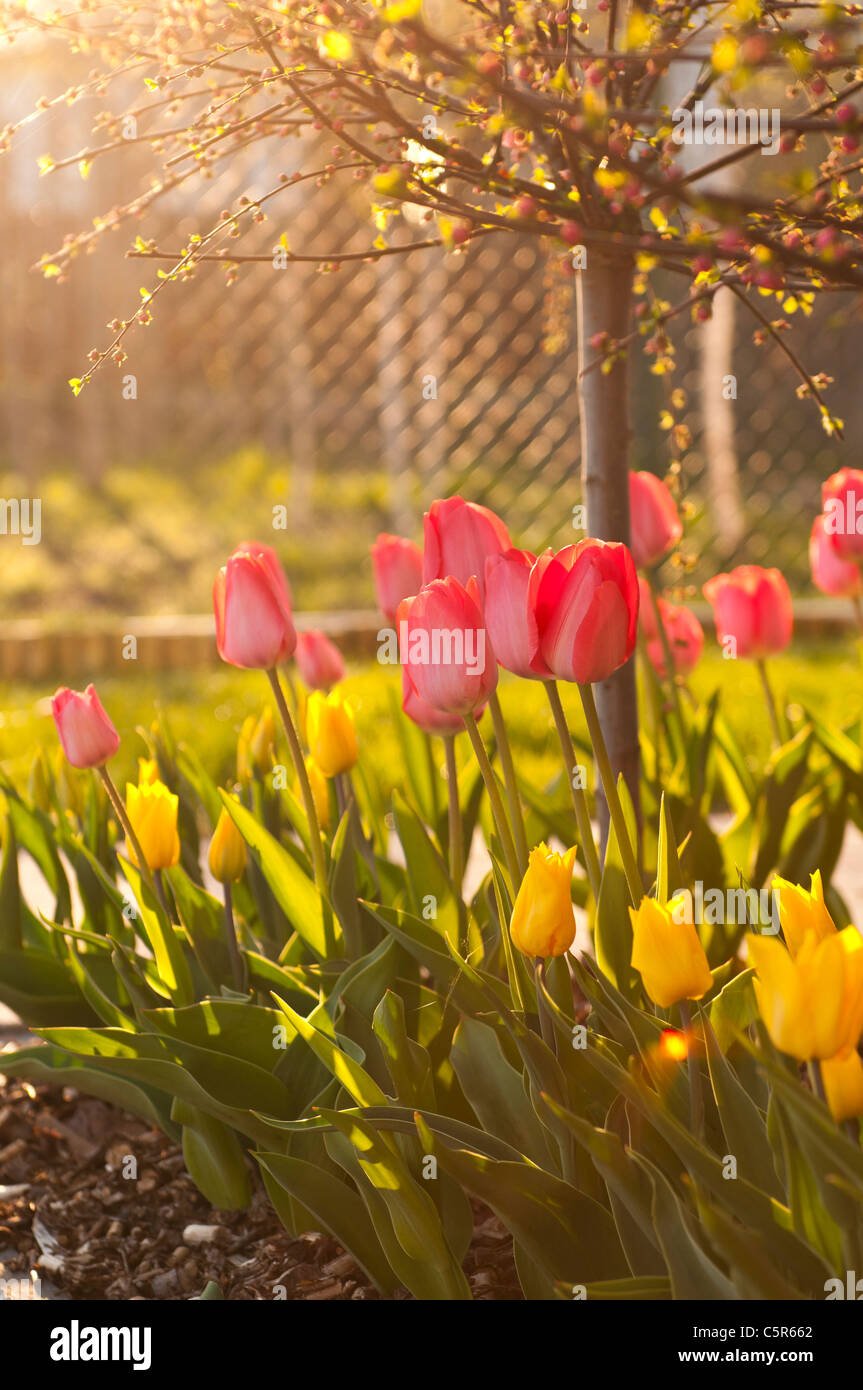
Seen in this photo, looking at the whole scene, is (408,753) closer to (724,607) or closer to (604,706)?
(604,706)

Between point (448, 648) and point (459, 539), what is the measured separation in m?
0.17

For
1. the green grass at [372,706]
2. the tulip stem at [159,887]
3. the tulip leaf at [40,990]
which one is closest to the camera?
the tulip stem at [159,887]

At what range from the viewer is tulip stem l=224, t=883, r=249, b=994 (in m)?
1.49

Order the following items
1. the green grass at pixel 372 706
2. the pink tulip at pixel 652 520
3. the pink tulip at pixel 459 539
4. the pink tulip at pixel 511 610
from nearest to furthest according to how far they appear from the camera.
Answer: the pink tulip at pixel 511 610 → the pink tulip at pixel 459 539 → the pink tulip at pixel 652 520 → the green grass at pixel 372 706

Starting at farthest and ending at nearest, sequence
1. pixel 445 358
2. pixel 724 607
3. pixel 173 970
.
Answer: pixel 445 358 → pixel 724 607 → pixel 173 970

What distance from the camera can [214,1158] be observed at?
54.4 inches

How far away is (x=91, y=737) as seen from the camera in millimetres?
1410

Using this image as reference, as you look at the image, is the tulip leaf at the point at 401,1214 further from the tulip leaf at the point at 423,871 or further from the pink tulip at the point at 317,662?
the pink tulip at the point at 317,662

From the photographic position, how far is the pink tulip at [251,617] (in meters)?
1.33

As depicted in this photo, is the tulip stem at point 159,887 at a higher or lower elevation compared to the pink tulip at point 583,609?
lower

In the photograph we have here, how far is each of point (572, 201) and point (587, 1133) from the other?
821 mm

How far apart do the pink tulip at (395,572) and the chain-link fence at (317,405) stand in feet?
12.7

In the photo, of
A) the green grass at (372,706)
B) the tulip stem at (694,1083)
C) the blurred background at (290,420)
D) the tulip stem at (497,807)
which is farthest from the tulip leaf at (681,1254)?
the blurred background at (290,420)
